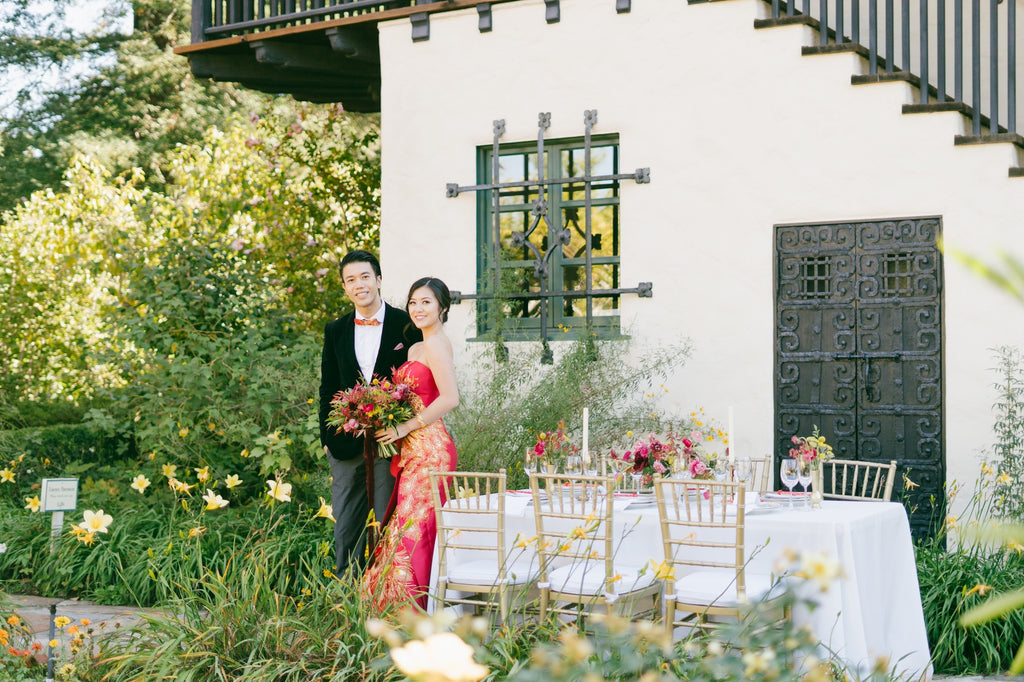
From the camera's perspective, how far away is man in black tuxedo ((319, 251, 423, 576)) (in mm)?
4719

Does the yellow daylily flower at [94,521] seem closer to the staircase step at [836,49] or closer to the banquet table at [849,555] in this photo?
the banquet table at [849,555]

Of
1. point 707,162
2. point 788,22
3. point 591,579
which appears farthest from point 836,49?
point 591,579

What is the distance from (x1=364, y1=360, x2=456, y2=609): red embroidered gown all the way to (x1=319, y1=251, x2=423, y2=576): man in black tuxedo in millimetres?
106

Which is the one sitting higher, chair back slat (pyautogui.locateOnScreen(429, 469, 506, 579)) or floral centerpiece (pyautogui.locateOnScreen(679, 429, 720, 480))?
floral centerpiece (pyautogui.locateOnScreen(679, 429, 720, 480))

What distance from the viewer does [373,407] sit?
4422 mm

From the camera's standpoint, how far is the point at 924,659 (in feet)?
13.8

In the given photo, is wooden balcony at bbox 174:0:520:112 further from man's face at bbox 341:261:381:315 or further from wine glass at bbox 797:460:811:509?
wine glass at bbox 797:460:811:509

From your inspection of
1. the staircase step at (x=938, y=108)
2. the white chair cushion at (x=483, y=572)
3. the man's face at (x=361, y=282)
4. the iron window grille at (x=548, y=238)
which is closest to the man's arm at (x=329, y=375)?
the man's face at (x=361, y=282)

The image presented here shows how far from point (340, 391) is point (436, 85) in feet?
11.9

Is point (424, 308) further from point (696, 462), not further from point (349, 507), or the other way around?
point (696, 462)

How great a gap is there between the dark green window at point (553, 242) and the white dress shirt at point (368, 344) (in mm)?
2331

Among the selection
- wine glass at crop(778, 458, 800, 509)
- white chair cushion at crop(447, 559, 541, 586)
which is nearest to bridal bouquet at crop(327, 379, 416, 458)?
white chair cushion at crop(447, 559, 541, 586)

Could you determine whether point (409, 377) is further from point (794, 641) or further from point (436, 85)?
point (436, 85)

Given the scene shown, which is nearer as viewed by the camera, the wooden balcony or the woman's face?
the woman's face
